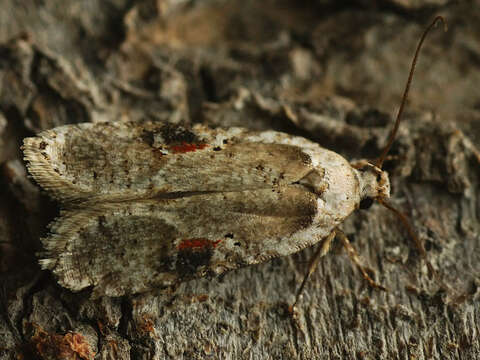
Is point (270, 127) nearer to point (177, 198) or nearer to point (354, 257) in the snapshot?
point (177, 198)

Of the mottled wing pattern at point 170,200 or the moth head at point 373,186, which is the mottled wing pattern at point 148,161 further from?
the moth head at point 373,186

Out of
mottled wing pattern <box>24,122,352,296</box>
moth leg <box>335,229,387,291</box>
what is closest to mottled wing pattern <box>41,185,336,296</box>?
mottled wing pattern <box>24,122,352,296</box>

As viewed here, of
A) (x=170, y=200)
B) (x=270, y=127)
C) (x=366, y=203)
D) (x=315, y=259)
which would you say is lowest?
(x=315, y=259)

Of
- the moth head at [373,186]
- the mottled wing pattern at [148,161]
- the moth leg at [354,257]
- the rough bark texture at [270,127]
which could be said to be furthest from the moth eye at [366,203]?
the mottled wing pattern at [148,161]

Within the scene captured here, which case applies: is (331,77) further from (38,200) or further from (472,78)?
(38,200)

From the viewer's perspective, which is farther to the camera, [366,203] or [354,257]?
[366,203]

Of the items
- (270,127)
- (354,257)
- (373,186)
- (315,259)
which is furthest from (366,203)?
(270,127)
